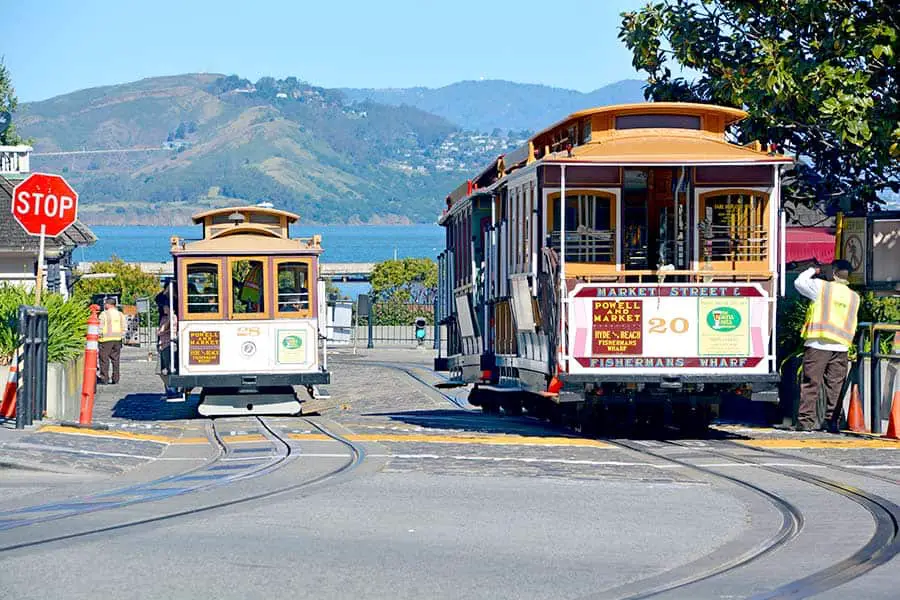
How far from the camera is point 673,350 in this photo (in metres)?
16.7

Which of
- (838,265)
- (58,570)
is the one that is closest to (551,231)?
(838,265)

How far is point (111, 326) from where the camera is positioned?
1232 inches

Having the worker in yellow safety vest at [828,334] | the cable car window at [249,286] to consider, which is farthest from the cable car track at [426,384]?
the worker in yellow safety vest at [828,334]

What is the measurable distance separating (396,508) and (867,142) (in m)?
11.1

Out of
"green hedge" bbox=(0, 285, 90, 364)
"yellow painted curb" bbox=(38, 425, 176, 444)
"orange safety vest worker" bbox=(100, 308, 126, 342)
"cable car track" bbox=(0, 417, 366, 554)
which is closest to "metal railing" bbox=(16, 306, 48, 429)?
"yellow painted curb" bbox=(38, 425, 176, 444)

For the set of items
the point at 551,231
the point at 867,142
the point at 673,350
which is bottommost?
the point at 673,350

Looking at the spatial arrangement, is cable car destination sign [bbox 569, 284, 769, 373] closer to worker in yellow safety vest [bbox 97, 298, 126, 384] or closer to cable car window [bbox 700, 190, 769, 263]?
cable car window [bbox 700, 190, 769, 263]

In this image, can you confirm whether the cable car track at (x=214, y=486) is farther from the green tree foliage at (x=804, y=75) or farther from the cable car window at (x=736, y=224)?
the green tree foliage at (x=804, y=75)

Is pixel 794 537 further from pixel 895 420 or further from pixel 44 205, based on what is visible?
pixel 44 205

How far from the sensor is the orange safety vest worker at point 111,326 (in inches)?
1221

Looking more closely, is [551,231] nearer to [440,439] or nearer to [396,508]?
[440,439]

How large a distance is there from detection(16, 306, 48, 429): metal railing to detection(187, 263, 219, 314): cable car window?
5315mm

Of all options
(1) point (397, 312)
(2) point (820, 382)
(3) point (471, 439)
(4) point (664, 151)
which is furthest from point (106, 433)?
(1) point (397, 312)

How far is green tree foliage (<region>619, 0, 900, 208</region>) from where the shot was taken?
19.9 metres
